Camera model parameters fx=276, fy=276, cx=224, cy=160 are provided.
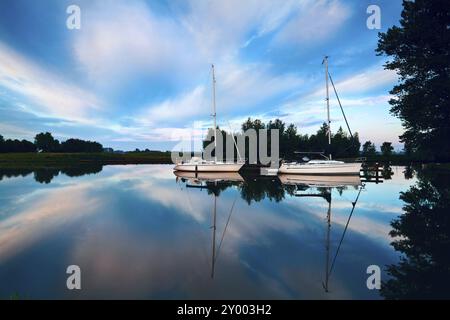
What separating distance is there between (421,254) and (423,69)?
3573cm

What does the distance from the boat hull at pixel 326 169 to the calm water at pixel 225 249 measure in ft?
64.4

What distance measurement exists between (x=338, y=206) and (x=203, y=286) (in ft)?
52.1

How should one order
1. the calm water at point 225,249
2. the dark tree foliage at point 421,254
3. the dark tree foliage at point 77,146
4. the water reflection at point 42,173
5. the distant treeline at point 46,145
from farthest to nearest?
the dark tree foliage at point 77,146, the distant treeline at point 46,145, the water reflection at point 42,173, the calm water at point 225,249, the dark tree foliage at point 421,254

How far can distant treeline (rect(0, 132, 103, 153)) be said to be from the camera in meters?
138

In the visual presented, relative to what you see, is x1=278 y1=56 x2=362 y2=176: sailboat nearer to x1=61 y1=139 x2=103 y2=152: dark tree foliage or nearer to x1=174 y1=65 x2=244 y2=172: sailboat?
x1=174 y1=65 x2=244 y2=172: sailboat

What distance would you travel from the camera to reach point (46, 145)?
155 metres

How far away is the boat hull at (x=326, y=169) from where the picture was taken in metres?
41.9

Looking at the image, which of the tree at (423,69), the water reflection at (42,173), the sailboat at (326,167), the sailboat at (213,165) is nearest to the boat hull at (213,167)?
the sailboat at (213,165)

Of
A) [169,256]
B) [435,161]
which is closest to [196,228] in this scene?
[169,256]

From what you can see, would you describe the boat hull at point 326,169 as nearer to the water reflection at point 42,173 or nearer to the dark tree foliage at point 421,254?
the dark tree foliage at point 421,254

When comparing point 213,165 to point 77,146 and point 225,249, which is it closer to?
point 225,249

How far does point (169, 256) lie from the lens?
1085cm

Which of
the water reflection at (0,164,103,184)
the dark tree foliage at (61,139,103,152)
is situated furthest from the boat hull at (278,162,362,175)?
the dark tree foliage at (61,139,103,152)
